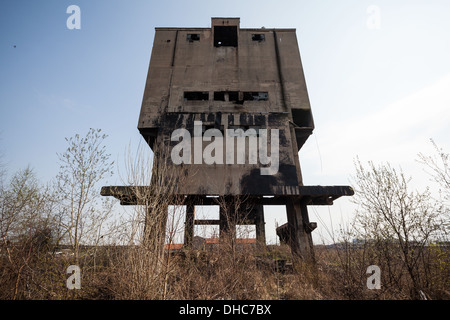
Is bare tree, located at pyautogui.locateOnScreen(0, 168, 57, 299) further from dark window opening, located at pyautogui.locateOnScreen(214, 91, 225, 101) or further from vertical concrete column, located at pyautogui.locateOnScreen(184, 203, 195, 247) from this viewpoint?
dark window opening, located at pyautogui.locateOnScreen(214, 91, 225, 101)

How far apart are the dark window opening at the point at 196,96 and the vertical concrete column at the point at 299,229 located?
31.7 feet

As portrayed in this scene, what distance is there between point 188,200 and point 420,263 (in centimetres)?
1138

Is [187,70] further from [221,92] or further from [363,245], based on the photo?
[363,245]

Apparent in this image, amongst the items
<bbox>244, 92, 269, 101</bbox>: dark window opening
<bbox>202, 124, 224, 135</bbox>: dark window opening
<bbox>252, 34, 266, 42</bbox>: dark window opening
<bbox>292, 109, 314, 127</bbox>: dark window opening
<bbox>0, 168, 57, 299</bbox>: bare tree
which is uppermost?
<bbox>252, 34, 266, 42</bbox>: dark window opening

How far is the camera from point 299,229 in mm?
12047

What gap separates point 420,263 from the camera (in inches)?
237

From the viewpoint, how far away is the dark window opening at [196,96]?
618 inches

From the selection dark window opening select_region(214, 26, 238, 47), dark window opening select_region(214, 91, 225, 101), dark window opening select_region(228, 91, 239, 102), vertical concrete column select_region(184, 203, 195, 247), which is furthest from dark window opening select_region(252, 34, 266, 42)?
vertical concrete column select_region(184, 203, 195, 247)

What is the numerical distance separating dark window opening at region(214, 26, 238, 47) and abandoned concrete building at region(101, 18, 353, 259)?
0.26ft

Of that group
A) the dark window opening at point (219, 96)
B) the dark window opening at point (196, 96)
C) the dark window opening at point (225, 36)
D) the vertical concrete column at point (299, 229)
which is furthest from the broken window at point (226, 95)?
the vertical concrete column at point (299, 229)

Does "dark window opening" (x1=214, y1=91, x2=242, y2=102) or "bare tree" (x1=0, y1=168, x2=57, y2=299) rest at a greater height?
"dark window opening" (x1=214, y1=91, x2=242, y2=102)

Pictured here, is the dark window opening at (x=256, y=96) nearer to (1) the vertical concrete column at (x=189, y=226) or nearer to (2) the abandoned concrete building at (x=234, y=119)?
(2) the abandoned concrete building at (x=234, y=119)

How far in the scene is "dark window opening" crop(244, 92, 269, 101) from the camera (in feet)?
51.0
